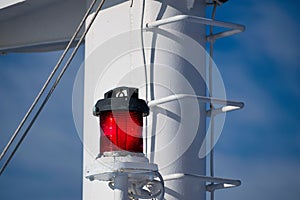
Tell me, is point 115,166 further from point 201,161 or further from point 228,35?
point 228,35

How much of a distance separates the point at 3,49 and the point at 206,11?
1798 mm

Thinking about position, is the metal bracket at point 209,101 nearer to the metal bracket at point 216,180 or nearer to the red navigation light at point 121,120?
the metal bracket at point 216,180

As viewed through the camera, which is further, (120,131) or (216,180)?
(216,180)

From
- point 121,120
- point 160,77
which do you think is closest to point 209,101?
point 160,77

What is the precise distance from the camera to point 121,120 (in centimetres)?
359

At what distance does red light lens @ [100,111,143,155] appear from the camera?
358cm

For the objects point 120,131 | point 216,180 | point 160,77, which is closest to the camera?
point 120,131

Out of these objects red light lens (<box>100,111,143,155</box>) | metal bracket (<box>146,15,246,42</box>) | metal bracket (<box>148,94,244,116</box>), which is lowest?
red light lens (<box>100,111,143,155</box>)

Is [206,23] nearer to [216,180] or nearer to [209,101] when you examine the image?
[209,101]

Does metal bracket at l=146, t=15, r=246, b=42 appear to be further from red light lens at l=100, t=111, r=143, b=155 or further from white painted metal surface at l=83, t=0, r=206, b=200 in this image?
red light lens at l=100, t=111, r=143, b=155

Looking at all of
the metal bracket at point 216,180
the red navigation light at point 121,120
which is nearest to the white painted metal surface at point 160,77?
the metal bracket at point 216,180

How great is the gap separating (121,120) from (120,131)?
5cm

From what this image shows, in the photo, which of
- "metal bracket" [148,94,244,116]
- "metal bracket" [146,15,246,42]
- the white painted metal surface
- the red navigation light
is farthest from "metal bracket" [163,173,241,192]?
"metal bracket" [146,15,246,42]

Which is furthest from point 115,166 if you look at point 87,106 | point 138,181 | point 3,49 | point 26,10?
point 3,49
